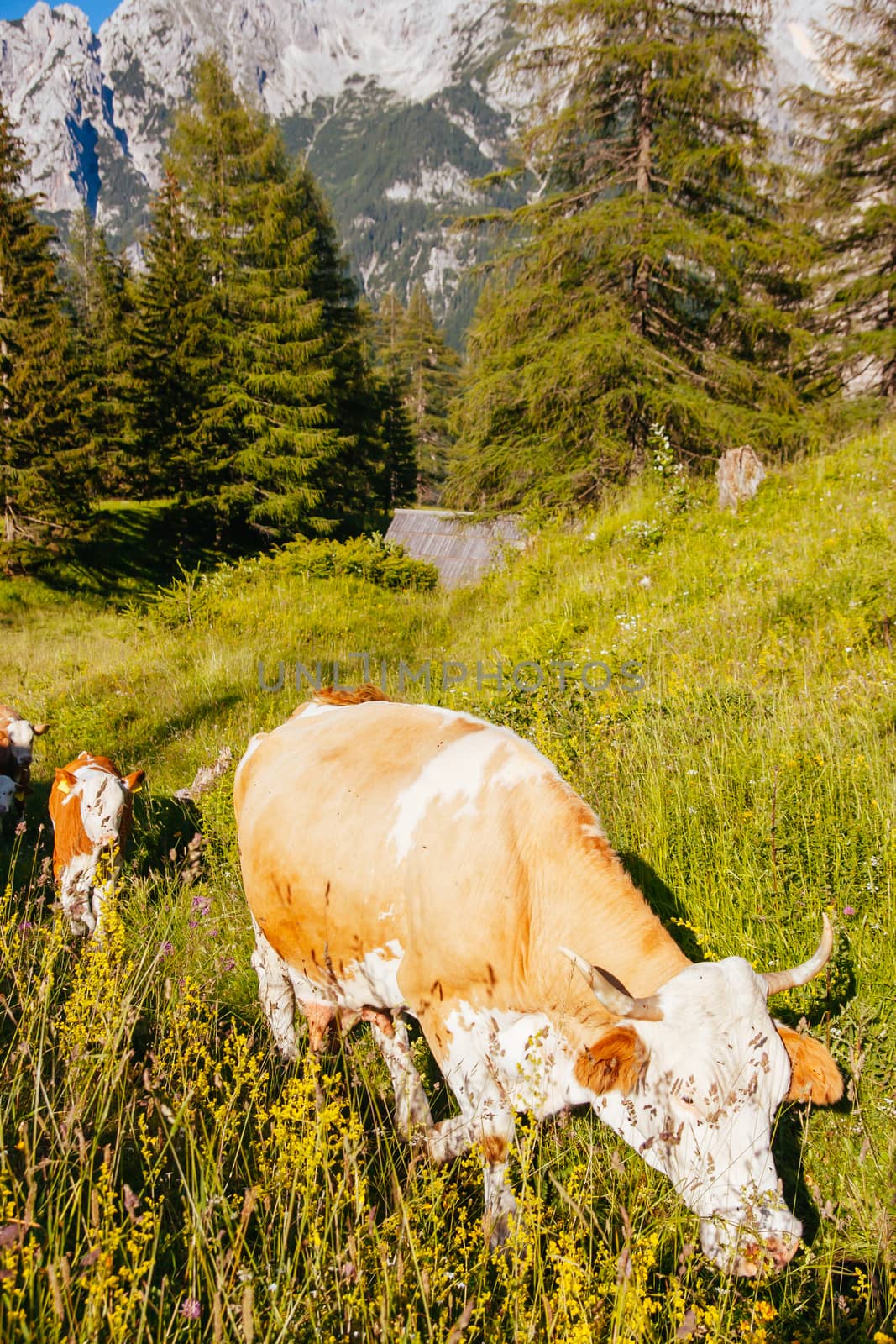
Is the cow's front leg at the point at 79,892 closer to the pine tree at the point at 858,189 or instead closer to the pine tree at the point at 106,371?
the pine tree at the point at 858,189

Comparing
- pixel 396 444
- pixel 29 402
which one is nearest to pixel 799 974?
pixel 29 402

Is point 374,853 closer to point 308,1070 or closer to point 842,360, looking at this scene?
point 308,1070

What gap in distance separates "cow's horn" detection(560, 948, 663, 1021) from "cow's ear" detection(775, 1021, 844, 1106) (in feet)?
1.50

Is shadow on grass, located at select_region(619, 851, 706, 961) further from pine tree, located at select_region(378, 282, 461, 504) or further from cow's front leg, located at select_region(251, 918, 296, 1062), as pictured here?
pine tree, located at select_region(378, 282, 461, 504)

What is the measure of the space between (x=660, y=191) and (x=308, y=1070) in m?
14.5

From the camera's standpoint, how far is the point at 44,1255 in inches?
74.9

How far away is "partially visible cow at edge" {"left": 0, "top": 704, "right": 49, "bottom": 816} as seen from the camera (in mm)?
6324

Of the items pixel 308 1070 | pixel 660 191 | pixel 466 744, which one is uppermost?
pixel 660 191

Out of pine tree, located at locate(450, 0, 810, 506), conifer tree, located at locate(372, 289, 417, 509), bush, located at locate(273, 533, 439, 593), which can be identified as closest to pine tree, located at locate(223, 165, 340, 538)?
bush, located at locate(273, 533, 439, 593)

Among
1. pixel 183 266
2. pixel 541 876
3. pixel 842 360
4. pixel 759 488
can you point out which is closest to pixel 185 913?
pixel 541 876

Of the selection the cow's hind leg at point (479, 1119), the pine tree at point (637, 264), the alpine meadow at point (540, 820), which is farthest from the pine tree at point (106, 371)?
the cow's hind leg at point (479, 1119)

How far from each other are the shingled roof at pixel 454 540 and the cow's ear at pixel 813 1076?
408 inches

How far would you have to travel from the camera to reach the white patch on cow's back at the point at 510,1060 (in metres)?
2.33

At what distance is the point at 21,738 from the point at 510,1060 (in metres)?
6.75
